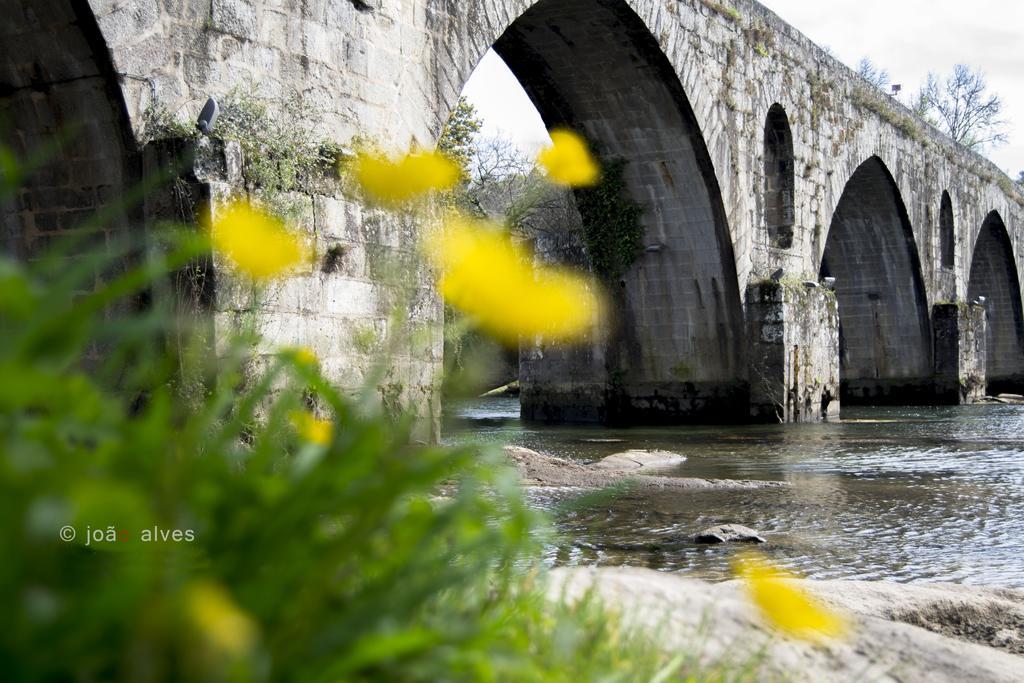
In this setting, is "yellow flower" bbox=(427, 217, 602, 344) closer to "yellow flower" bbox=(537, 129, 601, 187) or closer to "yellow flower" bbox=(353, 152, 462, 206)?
"yellow flower" bbox=(353, 152, 462, 206)

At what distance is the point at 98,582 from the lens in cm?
98

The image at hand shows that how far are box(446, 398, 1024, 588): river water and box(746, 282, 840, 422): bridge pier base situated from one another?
181 centimetres

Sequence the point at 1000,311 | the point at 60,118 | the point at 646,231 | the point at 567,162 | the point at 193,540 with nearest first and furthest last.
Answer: the point at 193,540 → the point at 567,162 → the point at 60,118 → the point at 646,231 → the point at 1000,311

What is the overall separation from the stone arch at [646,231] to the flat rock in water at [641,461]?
488 centimetres

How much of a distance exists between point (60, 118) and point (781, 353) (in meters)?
10.2

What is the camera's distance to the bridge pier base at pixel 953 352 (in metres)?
22.7

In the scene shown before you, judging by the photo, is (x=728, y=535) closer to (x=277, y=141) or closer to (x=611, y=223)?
(x=277, y=141)

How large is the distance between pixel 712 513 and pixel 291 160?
3.12m

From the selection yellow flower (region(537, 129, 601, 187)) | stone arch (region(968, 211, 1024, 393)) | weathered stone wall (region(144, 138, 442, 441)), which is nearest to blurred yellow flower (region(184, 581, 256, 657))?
yellow flower (region(537, 129, 601, 187))

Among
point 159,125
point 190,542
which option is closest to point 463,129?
point 159,125

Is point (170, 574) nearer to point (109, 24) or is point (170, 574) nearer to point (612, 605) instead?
point (612, 605)

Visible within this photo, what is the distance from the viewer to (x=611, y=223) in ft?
50.2

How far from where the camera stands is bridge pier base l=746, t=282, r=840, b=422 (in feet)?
48.7

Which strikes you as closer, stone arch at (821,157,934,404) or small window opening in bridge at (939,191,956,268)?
stone arch at (821,157,934,404)
